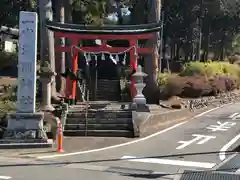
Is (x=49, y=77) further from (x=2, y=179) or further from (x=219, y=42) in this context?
(x=219, y=42)

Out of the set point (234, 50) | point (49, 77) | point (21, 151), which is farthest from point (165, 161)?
point (234, 50)

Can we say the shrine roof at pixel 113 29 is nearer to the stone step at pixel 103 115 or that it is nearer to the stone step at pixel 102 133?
the stone step at pixel 103 115

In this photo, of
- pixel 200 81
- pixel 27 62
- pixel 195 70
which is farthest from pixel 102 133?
pixel 195 70

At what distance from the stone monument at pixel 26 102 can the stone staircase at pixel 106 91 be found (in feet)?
46.8

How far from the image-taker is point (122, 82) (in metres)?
32.3

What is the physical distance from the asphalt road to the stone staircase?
11775mm

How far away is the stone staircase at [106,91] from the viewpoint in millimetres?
30078

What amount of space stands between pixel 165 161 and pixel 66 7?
19.1m

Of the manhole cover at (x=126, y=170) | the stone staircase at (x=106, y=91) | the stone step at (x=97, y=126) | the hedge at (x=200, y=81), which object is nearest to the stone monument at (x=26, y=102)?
the stone step at (x=97, y=126)

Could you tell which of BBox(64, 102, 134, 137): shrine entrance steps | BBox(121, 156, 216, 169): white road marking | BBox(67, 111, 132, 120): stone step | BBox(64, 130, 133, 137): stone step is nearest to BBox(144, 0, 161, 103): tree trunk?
BBox(64, 102, 134, 137): shrine entrance steps

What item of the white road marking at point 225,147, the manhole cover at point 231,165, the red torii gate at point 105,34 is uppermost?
the red torii gate at point 105,34

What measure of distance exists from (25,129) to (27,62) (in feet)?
7.24

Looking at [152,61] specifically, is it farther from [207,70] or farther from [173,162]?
[173,162]

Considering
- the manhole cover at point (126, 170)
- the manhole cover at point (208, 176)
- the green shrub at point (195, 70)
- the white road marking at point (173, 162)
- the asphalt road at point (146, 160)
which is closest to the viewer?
the manhole cover at point (208, 176)
